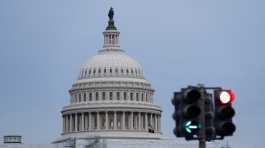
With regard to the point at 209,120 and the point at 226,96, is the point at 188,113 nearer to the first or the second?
the point at 209,120

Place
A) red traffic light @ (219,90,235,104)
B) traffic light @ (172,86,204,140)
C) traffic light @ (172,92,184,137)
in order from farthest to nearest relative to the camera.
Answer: red traffic light @ (219,90,235,104), traffic light @ (172,92,184,137), traffic light @ (172,86,204,140)

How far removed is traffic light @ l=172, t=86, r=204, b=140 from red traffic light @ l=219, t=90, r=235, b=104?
466 mm

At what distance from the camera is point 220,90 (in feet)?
95.6

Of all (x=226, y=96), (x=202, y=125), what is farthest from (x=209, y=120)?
(x=226, y=96)

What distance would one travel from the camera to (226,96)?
29359 millimetres

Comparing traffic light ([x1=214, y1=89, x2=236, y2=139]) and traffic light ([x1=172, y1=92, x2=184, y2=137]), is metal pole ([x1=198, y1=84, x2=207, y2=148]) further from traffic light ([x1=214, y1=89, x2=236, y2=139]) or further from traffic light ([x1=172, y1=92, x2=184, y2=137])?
traffic light ([x1=172, y1=92, x2=184, y2=137])

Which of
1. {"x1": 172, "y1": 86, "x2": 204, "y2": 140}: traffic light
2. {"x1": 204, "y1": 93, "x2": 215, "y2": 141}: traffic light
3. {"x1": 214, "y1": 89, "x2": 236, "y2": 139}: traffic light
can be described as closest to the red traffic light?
{"x1": 214, "y1": 89, "x2": 236, "y2": 139}: traffic light

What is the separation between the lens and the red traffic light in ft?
95.7

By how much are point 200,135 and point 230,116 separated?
2.58 feet

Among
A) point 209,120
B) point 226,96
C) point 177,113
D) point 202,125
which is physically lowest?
point 202,125

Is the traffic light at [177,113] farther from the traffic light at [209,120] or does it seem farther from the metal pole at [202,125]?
the traffic light at [209,120]

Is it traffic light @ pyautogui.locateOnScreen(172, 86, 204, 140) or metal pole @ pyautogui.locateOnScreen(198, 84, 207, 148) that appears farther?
traffic light @ pyautogui.locateOnScreen(172, 86, 204, 140)

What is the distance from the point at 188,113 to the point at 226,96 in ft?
3.42

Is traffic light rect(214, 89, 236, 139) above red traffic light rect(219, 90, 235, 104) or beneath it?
beneath
